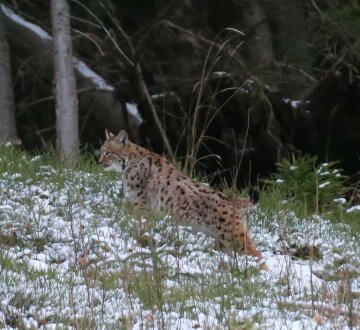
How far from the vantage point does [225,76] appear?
16.5 meters

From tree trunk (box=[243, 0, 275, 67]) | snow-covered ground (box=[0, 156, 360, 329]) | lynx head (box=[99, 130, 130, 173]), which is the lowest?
snow-covered ground (box=[0, 156, 360, 329])

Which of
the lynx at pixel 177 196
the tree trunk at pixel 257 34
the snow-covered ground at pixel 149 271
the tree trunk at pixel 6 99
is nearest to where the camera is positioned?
the snow-covered ground at pixel 149 271

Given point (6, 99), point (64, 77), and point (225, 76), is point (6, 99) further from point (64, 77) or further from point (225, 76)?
point (225, 76)

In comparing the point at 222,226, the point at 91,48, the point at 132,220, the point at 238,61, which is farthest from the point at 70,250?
the point at 91,48

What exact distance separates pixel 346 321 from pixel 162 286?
52.2 inches

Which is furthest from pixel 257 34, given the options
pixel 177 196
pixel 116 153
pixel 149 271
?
pixel 149 271

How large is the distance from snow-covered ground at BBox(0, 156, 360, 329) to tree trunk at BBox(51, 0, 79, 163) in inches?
140

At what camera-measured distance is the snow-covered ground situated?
659cm

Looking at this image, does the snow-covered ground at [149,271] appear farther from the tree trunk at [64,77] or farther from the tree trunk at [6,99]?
the tree trunk at [6,99]

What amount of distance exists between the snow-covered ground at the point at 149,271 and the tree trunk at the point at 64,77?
11.6 feet

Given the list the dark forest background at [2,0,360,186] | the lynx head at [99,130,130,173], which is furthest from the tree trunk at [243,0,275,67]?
the lynx head at [99,130,130,173]

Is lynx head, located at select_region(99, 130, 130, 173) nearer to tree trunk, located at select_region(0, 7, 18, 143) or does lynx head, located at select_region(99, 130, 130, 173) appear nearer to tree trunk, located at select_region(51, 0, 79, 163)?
tree trunk, located at select_region(51, 0, 79, 163)

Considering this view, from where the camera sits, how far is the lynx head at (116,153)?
11352 millimetres

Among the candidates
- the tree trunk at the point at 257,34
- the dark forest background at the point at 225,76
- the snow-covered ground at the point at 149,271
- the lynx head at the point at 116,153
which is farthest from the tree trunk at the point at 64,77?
the tree trunk at the point at 257,34
